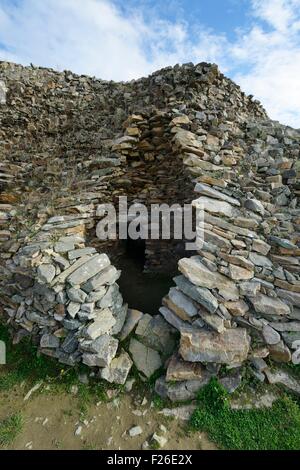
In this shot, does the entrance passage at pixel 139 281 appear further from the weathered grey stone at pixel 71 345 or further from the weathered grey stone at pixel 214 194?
the weathered grey stone at pixel 214 194

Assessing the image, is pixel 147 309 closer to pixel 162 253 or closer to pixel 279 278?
pixel 162 253

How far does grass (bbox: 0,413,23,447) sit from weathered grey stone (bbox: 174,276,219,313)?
3674mm

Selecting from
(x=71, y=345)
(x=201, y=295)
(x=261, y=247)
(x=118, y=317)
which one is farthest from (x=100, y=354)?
(x=261, y=247)

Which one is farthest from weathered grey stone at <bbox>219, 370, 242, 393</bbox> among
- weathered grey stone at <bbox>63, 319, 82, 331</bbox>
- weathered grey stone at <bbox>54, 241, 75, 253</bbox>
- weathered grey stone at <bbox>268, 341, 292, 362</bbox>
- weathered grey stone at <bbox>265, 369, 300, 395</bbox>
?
weathered grey stone at <bbox>54, 241, 75, 253</bbox>

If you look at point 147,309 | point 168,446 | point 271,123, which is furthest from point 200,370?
point 271,123

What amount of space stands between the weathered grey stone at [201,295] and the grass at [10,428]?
12.1ft

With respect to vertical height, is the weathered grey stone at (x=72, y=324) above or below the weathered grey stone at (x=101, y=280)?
below

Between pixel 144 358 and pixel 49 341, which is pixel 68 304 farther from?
pixel 144 358

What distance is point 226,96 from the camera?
32.0ft

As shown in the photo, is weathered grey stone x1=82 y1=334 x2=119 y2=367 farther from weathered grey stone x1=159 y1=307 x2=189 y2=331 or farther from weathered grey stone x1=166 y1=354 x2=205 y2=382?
weathered grey stone x1=159 y1=307 x2=189 y2=331

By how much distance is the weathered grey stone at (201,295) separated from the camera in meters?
4.55

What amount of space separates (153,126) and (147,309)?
5.95 metres

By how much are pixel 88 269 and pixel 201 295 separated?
248cm

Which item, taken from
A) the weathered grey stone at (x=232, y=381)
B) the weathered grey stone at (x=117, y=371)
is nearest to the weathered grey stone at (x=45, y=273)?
the weathered grey stone at (x=117, y=371)
